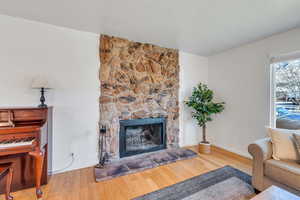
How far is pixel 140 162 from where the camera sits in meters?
2.46

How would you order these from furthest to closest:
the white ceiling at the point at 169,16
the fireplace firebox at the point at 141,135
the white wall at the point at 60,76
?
the fireplace firebox at the point at 141,135 < the white wall at the point at 60,76 < the white ceiling at the point at 169,16

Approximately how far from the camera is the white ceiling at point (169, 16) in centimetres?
161

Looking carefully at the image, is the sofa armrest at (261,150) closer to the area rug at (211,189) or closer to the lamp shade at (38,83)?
the area rug at (211,189)

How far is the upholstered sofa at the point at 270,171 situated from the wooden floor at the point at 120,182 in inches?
26.8

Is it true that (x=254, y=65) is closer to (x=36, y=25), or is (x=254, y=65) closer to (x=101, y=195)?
(x=101, y=195)

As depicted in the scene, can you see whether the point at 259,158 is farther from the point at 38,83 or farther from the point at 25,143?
the point at 38,83

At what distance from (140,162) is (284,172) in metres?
1.97

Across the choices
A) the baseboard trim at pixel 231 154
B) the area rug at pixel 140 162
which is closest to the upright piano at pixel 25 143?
the area rug at pixel 140 162

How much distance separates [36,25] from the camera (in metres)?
2.00

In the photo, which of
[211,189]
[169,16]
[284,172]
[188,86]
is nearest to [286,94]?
[284,172]

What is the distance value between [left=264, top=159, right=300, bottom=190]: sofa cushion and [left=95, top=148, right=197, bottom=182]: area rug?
1.34m

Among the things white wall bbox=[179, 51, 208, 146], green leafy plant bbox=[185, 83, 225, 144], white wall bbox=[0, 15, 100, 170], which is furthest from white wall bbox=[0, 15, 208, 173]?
green leafy plant bbox=[185, 83, 225, 144]

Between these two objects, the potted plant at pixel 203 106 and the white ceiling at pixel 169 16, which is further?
the potted plant at pixel 203 106

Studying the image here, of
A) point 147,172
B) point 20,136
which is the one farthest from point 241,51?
point 20,136
